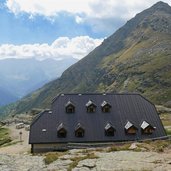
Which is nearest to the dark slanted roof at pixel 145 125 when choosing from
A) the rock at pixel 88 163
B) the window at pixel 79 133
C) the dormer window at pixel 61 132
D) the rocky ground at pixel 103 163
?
the window at pixel 79 133

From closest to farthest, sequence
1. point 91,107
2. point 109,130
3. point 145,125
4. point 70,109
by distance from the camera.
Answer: point 109,130
point 145,125
point 70,109
point 91,107

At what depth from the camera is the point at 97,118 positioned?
7488 cm

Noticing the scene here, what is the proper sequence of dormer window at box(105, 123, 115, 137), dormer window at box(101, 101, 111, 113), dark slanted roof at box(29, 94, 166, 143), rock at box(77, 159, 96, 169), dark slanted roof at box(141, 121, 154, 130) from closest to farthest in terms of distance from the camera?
rock at box(77, 159, 96, 169) → dark slanted roof at box(29, 94, 166, 143) → dormer window at box(105, 123, 115, 137) → dark slanted roof at box(141, 121, 154, 130) → dormer window at box(101, 101, 111, 113)

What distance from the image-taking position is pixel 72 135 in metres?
70.9

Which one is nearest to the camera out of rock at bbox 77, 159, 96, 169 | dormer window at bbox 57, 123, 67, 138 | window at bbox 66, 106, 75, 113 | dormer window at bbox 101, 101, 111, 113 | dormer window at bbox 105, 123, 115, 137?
rock at bbox 77, 159, 96, 169

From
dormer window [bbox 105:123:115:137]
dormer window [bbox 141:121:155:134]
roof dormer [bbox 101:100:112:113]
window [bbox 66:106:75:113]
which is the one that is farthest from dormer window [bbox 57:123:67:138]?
dormer window [bbox 141:121:155:134]

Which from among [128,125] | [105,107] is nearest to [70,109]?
[105,107]

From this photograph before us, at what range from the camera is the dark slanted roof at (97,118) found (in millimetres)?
71125

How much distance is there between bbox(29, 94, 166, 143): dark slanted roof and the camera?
71.1 m

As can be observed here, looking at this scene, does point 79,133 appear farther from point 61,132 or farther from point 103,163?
point 103,163

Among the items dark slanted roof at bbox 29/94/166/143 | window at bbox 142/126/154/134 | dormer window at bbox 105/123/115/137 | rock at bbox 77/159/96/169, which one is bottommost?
rock at bbox 77/159/96/169

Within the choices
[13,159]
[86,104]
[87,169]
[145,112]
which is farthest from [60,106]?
[87,169]

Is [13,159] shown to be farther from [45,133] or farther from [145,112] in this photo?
[145,112]

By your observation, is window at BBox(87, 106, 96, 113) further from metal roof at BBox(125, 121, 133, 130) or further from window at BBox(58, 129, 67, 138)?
window at BBox(58, 129, 67, 138)
